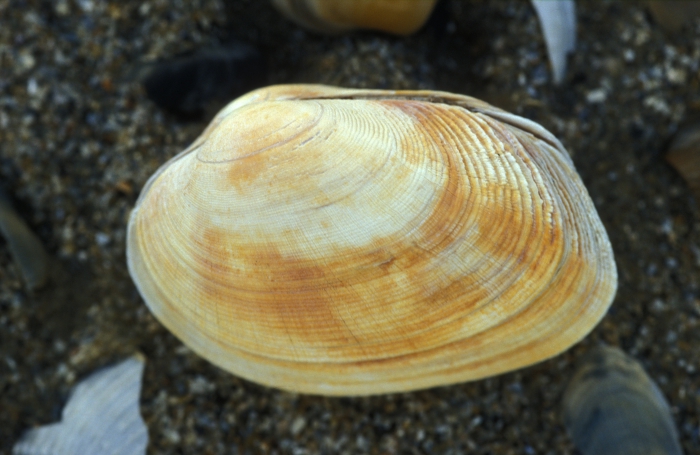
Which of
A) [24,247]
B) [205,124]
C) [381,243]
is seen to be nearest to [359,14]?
[205,124]

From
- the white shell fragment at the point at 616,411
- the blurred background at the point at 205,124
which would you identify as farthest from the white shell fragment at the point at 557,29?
the white shell fragment at the point at 616,411

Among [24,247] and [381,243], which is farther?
[24,247]

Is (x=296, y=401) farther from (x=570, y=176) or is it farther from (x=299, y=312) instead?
(x=570, y=176)

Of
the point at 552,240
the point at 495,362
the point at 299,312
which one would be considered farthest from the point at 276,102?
the point at 495,362

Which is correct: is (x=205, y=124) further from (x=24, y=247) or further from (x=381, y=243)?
(x=381, y=243)

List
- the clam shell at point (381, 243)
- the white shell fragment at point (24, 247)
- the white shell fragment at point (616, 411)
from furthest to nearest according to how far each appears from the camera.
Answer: the white shell fragment at point (24, 247) < the white shell fragment at point (616, 411) < the clam shell at point (381, 243)

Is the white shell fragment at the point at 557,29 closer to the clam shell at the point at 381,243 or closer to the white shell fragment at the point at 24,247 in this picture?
the clam shell at the point at 381,243
